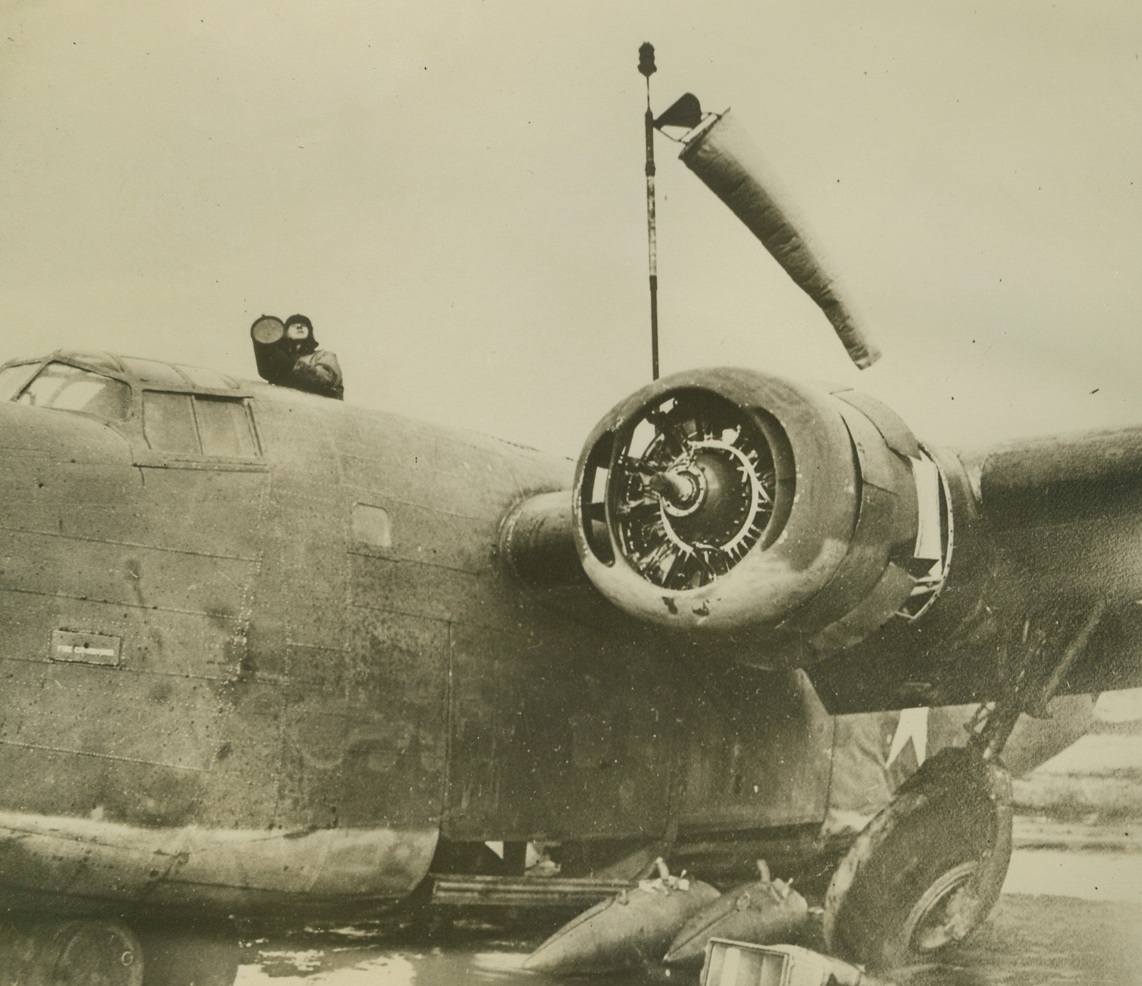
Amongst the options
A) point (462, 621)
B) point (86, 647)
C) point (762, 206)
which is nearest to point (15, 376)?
point (86, 647)

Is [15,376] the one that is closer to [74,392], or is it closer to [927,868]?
[74,392]

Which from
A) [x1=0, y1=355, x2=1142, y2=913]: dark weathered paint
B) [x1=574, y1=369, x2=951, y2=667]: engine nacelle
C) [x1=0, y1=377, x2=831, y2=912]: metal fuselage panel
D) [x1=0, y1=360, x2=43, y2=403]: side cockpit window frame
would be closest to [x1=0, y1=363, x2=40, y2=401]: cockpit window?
[x1=0, y1=360, x2=43, y2=403]: side cockpit window frame

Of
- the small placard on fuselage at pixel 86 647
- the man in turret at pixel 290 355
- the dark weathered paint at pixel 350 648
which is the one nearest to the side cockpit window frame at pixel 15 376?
the dark weathered paint at pixel 350 648

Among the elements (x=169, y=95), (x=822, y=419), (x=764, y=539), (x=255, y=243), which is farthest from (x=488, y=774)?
(x=169, y=95)

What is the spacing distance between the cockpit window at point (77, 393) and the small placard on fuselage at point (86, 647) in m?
1.00

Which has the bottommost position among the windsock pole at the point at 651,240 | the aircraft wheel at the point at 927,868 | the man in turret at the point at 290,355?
the aircraft wheel at the point at 927,868

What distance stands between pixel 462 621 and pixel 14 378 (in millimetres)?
2299

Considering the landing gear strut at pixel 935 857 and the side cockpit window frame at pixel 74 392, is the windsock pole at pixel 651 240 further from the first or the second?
the side cockpit window frame at pixel 74 392

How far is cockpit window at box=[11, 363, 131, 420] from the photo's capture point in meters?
4.48

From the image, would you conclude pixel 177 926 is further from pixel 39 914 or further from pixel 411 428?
pixel 411 428

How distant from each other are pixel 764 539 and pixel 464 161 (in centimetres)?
297

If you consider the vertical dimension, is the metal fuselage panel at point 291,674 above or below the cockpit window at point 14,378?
below

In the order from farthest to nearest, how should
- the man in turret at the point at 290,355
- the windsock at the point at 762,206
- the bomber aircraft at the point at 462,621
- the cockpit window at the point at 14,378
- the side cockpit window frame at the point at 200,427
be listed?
the windsock at the point at 762,206
the man in turret at the point at 290,355
the cockpit window at the point at 14,378
the side cockpit window frame at the point at 200,427
the bomber aircraft at the point at 462,621

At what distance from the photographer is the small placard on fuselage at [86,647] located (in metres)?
3.87
